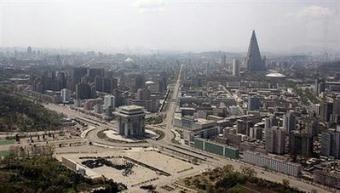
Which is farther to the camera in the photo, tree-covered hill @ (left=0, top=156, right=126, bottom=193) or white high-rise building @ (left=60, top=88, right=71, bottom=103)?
white high-rise building @ (left=60, top=88, right=71, bottom=103)

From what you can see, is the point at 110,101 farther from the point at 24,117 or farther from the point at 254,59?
the point at 254,59

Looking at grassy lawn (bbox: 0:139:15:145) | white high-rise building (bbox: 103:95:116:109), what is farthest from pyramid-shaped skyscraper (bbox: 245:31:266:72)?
grassy lawn (bbox: 0:139:15:145)

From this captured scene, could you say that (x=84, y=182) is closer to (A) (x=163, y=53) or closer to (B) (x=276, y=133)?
(B) (x=276, y=133)

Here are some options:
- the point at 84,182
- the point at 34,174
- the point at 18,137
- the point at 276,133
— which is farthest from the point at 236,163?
the point at 18,137

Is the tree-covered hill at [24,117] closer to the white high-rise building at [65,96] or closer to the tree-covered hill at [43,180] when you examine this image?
the white high-rise building at [65,96]

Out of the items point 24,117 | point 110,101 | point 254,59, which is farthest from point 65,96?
point 254,59

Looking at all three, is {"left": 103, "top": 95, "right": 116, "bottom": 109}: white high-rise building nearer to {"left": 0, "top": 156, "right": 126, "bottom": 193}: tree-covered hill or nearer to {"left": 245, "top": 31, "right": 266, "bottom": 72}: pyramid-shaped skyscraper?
{"left": 0, "top": 156, "right": 126, "bottom": 193}: tree-covered hill

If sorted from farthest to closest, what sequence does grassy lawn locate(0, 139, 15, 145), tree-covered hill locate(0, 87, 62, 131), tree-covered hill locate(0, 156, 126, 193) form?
tree-covered hill locate(0, 87, 62, 131) → grassy lawn locate(0, 139, 15, 145) → tree-covered hill locate(0, 156, 126, 193)

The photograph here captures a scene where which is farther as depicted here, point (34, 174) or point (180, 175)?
point (180, 175)
